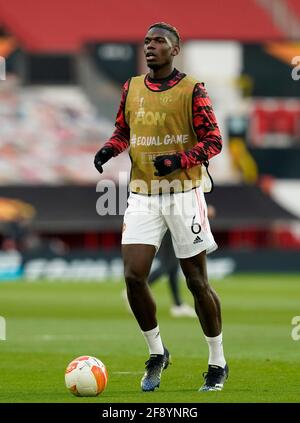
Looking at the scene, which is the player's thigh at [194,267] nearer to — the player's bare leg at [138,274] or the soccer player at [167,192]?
the soccer player at [167,192]

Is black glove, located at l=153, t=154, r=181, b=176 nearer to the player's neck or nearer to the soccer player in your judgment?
the soccer player

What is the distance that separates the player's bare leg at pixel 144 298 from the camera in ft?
32.9

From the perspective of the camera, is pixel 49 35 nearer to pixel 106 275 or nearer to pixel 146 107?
pixel 106 275

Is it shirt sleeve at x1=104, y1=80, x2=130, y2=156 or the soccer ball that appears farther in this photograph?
shirt sleeve at x1=104, y1=80, x2=130, y2=156

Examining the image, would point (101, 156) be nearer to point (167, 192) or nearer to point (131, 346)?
point (167, 192)

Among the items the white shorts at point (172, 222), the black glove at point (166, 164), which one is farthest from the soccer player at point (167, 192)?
the black glove at point (166, 164)

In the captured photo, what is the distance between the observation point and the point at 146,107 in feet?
33.4

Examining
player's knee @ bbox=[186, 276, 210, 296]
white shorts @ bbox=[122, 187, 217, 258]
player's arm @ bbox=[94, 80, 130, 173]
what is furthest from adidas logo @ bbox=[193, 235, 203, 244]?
player's arm @ bbox=[94, 80, 130, 173]

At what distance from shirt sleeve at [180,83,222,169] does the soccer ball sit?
171cm

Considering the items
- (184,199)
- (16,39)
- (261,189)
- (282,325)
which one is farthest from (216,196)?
(184,199)

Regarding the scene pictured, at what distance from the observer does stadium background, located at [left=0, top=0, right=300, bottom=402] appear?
35969mm

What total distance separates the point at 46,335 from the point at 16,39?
33.3 meters

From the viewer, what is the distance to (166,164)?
32.3ft

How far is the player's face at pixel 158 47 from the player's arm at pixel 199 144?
35cm
